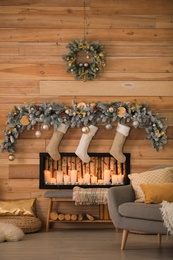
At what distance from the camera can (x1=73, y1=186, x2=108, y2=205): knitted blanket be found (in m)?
6.59

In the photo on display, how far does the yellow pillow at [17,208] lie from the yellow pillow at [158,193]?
1886 mm

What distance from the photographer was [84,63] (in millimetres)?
7082

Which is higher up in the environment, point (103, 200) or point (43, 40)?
point (43, 40)

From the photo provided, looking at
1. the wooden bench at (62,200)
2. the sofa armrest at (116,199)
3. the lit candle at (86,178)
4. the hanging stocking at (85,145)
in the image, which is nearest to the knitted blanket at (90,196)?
the wooden bench at (62,200)

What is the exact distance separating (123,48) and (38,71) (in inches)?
43.4

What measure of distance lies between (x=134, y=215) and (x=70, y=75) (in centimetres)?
252

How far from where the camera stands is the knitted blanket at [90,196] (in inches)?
259

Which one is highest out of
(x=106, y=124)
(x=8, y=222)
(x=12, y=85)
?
(x=12, y=85)

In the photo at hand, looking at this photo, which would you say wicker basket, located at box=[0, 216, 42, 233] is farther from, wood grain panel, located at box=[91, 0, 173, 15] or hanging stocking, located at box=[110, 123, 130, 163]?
wood grain panel, located at box=[91, 0, 173, 15]

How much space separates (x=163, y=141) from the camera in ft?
23.2

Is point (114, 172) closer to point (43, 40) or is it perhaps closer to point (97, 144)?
point (97, 144)

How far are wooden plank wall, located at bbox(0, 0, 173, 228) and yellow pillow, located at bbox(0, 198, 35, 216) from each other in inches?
7.7

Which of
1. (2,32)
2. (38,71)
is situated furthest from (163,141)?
(2,32)

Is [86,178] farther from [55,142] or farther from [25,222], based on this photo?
[25,222]
